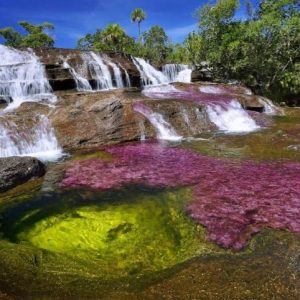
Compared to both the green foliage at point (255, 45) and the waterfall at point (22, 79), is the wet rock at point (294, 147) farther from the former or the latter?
the green foliage at point (255, 45)

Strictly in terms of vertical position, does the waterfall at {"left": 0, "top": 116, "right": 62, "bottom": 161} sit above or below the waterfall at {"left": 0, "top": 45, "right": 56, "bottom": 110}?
below

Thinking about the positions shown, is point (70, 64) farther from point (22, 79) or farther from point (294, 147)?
point (294, 147)

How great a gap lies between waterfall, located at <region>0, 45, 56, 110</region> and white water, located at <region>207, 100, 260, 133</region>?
1060 cm

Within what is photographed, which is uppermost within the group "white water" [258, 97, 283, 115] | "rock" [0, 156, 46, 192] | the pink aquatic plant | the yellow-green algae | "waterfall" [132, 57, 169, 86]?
"waterfall" [132, 57, 169, 86]

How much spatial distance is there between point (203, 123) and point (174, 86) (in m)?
9.79

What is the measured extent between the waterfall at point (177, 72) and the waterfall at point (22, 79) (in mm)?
15291

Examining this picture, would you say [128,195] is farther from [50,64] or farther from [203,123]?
[50,64]

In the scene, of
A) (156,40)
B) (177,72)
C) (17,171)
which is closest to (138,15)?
(156,40)

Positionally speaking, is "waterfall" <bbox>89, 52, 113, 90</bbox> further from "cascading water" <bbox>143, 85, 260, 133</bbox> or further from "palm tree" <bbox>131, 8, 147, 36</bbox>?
A: "palm tree" <bbox>131, 8, 147, 36</bbox>

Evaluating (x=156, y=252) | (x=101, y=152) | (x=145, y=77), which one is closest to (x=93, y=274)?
(x=156, y=252)

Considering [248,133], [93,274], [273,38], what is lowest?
[248,133]

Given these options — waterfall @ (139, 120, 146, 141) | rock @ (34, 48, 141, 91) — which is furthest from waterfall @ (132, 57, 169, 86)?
waterfall @ (139, 120, 146, 141)

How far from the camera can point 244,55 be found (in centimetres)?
4022

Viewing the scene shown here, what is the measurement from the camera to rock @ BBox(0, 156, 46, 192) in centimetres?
1327
